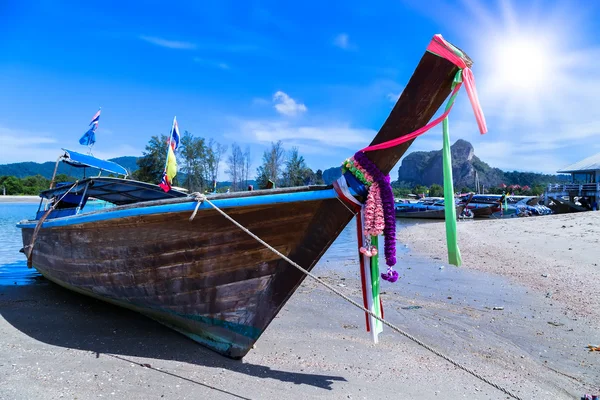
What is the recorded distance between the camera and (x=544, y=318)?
5371mm

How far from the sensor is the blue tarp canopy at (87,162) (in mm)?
6807

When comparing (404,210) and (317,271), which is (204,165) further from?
(317,271)

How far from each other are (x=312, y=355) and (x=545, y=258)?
29.0 ft

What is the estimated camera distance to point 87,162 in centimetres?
690

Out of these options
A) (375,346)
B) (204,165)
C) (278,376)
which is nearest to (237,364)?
(278,376)

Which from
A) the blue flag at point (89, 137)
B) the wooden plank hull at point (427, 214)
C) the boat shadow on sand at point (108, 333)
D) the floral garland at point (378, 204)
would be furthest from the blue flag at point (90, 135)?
the wooden plank hull at point (427, 214)

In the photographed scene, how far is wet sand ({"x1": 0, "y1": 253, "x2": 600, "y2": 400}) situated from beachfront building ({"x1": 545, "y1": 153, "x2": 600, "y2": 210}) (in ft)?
110

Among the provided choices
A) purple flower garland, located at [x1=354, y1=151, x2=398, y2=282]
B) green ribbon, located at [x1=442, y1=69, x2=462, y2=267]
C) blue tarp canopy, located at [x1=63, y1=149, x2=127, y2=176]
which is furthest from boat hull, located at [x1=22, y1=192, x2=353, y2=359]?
blue tarp canopy, located at [x1=63, y1=149, x2=127, y2=176]

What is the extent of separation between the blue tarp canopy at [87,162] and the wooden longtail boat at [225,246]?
2.72 metres

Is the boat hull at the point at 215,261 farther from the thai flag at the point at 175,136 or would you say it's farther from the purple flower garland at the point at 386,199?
the thai flag at the point at 175,136

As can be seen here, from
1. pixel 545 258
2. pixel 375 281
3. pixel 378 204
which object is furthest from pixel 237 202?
pixel 545 258

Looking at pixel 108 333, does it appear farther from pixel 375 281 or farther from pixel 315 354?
pixel 375 281

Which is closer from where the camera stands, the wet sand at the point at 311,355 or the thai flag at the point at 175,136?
the wet sand at the point at 311,355

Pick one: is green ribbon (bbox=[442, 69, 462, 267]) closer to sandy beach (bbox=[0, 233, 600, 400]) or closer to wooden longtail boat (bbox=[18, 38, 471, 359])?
wooden longtail boat (bbox=[18, 38, 471, 359])
